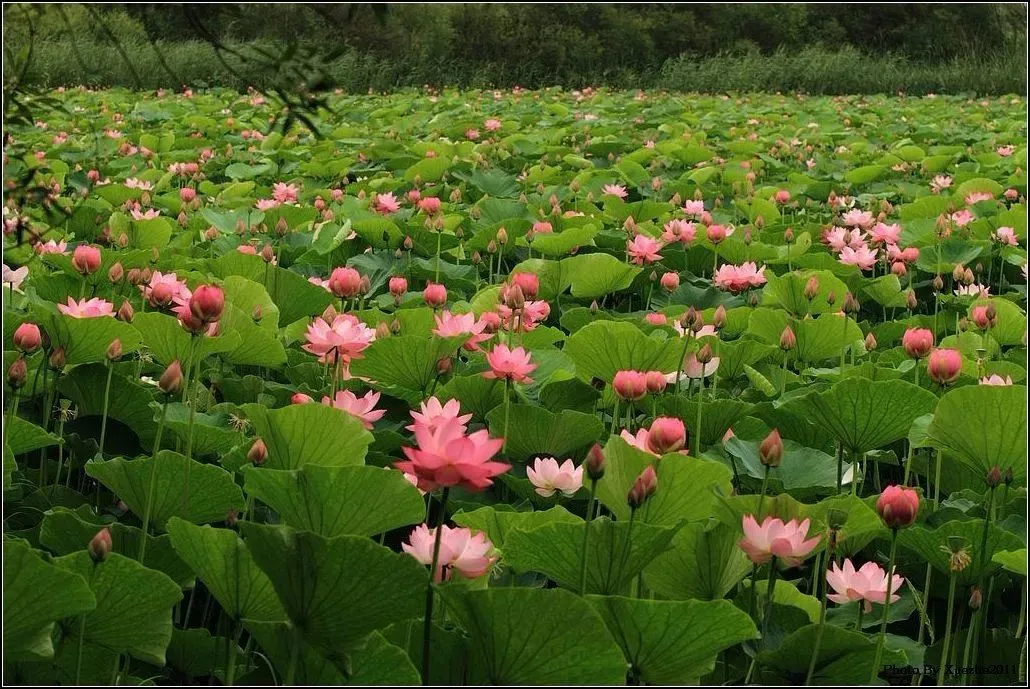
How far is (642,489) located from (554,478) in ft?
Answer: 0.73

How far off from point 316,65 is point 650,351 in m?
0.63

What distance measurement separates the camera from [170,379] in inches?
38.7

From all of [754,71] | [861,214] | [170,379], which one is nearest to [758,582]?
[170,379]

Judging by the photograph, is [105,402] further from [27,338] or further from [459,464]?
[459,464]

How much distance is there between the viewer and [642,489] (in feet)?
2.81

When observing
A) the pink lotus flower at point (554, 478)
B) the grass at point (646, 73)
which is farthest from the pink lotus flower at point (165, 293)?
the grass at point (646, 73)

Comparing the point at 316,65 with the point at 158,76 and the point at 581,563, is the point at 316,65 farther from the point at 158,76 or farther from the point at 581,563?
the point at 158,76

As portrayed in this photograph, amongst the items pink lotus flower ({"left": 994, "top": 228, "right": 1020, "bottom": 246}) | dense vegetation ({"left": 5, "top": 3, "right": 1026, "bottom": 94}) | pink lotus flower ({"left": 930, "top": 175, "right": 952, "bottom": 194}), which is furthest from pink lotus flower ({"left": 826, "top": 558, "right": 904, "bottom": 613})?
dense vegetation ({"left": 5, "top": 3, "right": 1026, "bottom": 94})

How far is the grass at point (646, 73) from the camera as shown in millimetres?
9539

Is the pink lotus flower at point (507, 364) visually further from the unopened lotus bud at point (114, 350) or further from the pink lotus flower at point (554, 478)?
the unopened lotus bud at point (114, 350)

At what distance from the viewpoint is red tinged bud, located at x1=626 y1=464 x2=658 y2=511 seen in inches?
33.6

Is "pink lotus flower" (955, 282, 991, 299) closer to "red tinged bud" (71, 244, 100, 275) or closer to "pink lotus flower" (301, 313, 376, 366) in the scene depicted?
"pink lotus flower" (301, 313, 376, 366)

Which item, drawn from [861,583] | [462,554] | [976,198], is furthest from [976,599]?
[976,198]

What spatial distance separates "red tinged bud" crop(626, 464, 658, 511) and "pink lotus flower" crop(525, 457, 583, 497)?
0.21m
